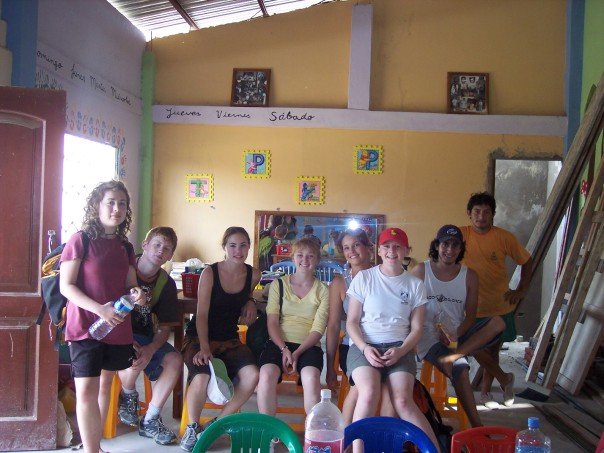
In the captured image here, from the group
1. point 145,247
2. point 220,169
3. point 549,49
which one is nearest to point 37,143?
point 145,247

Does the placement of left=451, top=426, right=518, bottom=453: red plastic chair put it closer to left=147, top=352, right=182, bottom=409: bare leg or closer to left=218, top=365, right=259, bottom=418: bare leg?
left=218, top=365, right=259, bottom=418: bare leg

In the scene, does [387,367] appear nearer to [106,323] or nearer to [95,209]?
[106,323]

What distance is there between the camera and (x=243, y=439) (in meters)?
1.81

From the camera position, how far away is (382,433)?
1829 millimetres

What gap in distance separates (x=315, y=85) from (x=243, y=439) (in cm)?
569

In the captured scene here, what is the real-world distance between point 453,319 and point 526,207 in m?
3.96

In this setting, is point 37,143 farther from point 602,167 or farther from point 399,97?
point 399,97

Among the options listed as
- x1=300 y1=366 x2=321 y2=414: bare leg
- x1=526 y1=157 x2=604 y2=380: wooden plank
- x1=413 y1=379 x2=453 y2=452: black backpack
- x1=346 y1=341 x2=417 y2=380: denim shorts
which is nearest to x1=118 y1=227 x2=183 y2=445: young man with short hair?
x1=300 y1=366 x2=321 y2=414: bare leg

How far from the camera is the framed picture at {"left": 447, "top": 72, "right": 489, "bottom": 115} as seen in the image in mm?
6891

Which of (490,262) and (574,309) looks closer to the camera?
(490,262)

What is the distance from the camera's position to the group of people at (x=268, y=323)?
295 cm

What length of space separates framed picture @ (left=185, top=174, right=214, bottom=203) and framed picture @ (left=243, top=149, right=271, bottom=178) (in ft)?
1.38

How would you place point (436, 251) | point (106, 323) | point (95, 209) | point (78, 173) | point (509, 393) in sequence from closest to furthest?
point (106, 323)
point (95, 209)
point (436, 251)
point (509, 393)
point (78, 173)

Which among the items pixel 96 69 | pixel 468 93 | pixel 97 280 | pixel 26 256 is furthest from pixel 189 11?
pixel 97 280
